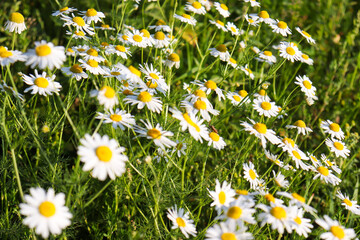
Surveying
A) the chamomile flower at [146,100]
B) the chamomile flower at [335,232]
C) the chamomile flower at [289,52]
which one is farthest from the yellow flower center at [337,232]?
the chamomile flower at [289,52]

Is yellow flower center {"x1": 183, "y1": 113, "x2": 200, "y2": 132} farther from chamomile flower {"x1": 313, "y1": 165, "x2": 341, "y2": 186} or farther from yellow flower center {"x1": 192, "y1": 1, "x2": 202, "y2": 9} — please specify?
yellow flower center {"x1": 192, "y1": 1, "x2": 202, "y2": 9}

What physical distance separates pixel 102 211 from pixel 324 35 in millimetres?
3544

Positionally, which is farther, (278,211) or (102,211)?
(102,211)

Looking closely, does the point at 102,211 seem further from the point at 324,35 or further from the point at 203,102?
the point at 324,35

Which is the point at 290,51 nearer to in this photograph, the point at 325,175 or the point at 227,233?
the point at 325,175

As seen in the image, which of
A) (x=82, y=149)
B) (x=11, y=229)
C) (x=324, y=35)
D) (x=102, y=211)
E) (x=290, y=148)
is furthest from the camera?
(x=324, y=35)

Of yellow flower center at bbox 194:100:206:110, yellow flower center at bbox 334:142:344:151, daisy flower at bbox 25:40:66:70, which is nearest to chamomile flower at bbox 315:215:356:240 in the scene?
yellow flower center at bbox 194:100:206:110

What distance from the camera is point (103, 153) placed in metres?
1.34

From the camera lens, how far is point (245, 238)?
1361 millimetres

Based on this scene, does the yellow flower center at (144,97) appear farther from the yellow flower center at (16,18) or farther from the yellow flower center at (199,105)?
the yellow flower center at (16,18)

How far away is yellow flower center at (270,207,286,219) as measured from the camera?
4.73 feet

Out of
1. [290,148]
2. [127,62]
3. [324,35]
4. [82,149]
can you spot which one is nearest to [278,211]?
[290,148]

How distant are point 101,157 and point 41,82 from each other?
0.77 meters

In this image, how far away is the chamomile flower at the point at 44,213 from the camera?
1189 millimetres
